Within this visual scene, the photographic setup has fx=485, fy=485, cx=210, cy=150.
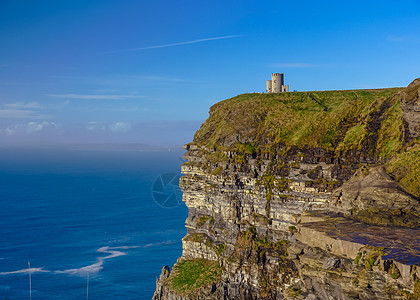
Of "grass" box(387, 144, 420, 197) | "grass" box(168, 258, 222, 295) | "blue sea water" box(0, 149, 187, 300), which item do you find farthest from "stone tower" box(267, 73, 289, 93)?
"blue sea water" box(0, 149, 187, 300)

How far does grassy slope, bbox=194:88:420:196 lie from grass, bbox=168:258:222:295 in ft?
47.8

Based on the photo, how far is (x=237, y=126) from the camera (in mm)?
59281

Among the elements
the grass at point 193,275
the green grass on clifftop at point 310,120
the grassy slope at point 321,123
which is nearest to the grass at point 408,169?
the grassy slope at point 321,123

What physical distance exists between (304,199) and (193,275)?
18.6m

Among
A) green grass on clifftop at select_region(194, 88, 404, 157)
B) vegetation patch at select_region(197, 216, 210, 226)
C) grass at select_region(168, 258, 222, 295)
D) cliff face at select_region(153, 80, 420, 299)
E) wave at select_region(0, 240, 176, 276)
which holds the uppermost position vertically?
green grass on clifftop at select_region(194, 88, 404, 157)

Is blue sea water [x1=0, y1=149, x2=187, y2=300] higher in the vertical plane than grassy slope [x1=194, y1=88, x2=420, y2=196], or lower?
lower

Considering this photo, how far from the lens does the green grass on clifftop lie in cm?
4625

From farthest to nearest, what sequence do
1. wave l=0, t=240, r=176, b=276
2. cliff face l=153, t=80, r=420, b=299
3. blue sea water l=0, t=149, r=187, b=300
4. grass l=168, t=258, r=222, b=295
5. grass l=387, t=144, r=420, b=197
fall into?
wave l=0, t=240, r=176, b=276
blue sea water l=0, t=149, r=187, b=300
grass l=168, t=258, r=222, b=295
grass l=387, t=144, r=420, b=197
cliff face l=153, t=80, r=420, b=299

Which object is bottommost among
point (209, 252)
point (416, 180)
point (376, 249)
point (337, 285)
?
point (209, 252)

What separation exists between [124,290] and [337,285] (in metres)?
70.7

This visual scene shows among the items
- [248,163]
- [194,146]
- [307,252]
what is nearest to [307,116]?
[248,163]

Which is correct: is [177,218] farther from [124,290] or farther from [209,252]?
[209,252]

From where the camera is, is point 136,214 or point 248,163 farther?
point 136,214

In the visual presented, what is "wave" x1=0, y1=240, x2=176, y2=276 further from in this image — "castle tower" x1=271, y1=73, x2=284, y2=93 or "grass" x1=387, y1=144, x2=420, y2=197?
"grass" x1=387, y1=144, x2=420, y2=197
